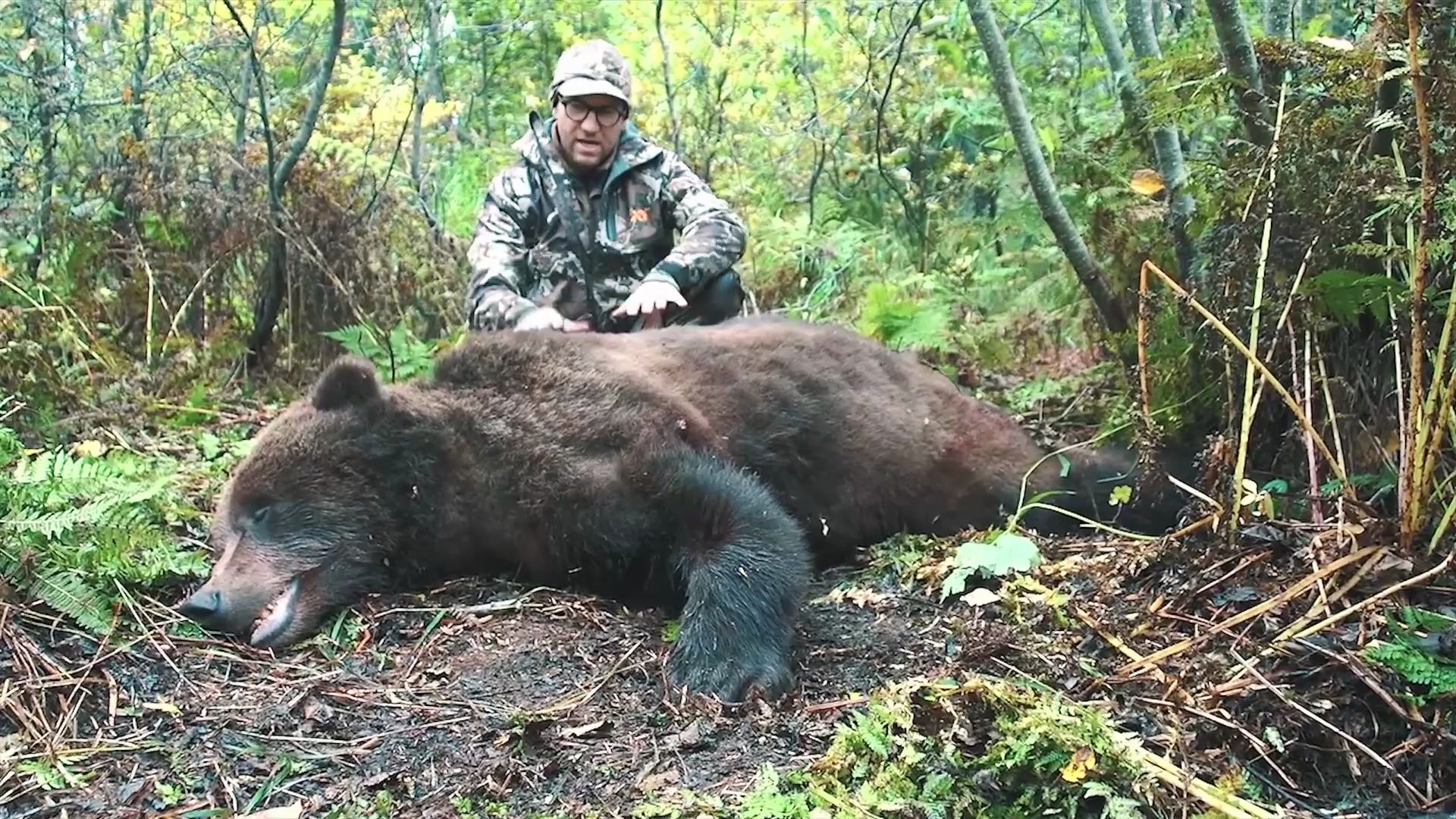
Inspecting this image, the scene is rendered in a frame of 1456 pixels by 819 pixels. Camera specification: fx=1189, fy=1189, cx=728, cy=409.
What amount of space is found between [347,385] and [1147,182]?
3741 millimetres

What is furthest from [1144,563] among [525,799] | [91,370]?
[91,370]

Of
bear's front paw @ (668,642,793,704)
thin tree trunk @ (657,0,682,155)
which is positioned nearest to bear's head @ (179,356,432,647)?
bear's front paw @ (668,642,793,704)

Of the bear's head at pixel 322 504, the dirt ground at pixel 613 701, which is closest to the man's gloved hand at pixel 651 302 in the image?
the bear's head at pixel 322 504

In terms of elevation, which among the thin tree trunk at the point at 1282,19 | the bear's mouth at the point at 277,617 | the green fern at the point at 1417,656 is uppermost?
the thin tree trunk at the point at 1282,19

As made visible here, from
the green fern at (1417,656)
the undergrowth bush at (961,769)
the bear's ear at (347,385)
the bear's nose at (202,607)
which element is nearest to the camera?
the undergrowth bush at (961,769)

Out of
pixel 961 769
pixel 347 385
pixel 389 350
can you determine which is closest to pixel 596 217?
pixel 389 350

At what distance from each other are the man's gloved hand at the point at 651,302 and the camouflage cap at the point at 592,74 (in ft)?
4.65

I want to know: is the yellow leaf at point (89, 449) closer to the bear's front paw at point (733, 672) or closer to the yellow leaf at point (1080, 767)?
the bear's front paw at point (733, 672)

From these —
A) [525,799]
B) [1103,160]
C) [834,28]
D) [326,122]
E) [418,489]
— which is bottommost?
[525,799]

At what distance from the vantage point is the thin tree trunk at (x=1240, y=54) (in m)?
4.28

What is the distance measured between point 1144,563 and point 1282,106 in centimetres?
157

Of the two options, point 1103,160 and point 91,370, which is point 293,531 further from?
point 1103,160

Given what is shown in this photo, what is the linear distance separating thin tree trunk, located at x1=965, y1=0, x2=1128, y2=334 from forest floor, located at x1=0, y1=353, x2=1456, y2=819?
2.19 m

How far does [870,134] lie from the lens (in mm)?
10891
